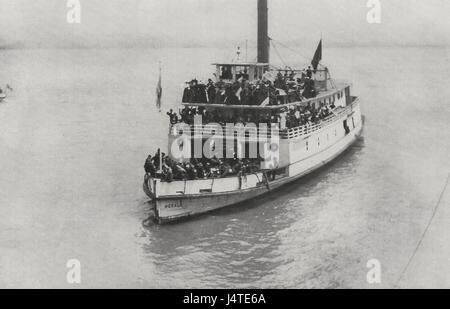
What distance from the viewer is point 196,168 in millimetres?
22594

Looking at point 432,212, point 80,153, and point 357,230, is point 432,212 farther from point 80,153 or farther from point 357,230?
point 80,153

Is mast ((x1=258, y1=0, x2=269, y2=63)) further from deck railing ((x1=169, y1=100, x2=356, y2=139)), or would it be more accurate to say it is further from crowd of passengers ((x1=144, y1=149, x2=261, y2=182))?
crowd of passengers ((x1=144, y1=149, x2=261, y2=182))

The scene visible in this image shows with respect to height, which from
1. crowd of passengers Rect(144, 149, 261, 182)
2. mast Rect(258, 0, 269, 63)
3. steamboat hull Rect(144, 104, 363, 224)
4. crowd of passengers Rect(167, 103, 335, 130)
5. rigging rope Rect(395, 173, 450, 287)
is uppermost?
mast Rect(258, 0, 269, 63)

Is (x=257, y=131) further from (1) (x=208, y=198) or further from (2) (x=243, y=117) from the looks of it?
(1) (x=208, y=198)

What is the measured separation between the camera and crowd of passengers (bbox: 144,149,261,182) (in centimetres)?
2173

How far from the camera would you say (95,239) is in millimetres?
20844

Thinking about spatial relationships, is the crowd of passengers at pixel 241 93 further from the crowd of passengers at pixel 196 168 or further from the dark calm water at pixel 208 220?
the dark calm water at pixel 208 220

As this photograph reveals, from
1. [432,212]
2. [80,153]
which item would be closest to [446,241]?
[432,212]

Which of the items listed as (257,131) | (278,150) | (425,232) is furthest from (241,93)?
(425,232)

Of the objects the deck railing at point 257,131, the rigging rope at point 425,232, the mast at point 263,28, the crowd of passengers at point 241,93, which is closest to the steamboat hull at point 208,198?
the deck railing at point 257,131


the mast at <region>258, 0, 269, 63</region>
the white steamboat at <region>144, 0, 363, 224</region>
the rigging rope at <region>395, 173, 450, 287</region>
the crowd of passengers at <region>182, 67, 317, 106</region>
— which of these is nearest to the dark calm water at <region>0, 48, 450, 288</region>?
the rigging rope at <region>395, 173, 450, 287</region>

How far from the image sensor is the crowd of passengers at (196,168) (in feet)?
71.3

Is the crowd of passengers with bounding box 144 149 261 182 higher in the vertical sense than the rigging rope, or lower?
higher
